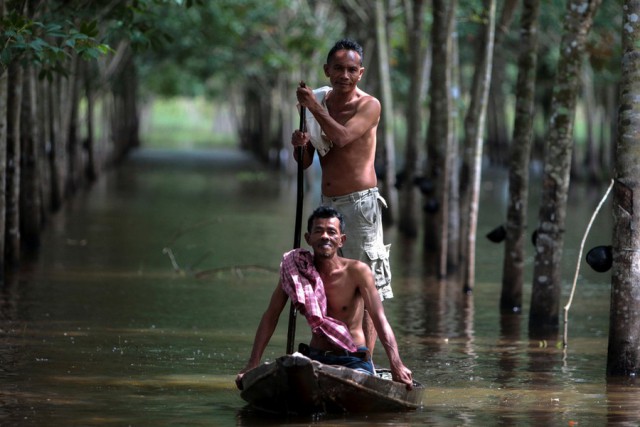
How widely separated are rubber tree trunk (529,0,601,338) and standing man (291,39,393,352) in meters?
3.56

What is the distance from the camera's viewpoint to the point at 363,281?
820cm

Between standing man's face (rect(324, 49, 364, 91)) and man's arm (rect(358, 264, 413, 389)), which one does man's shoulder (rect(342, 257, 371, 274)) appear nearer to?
man's arm (rect(358, 264, 413, 389))

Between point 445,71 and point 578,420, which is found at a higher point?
point 445,71

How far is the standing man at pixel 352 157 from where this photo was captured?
8406 mm

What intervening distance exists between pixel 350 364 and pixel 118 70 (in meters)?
35.9

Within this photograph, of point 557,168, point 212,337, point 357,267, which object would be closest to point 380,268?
point 357,267

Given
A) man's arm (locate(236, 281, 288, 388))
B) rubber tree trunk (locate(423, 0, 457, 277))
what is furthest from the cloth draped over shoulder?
rubber tree trunk (locate(423, 0, 457, 277))

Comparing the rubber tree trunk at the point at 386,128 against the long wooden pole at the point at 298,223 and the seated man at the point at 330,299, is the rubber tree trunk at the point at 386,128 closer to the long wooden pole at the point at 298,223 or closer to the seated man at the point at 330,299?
the long wooden pole at the point at 298,223

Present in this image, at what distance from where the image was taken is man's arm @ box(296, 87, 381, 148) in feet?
26.8

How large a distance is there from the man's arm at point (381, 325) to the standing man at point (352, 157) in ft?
1.09

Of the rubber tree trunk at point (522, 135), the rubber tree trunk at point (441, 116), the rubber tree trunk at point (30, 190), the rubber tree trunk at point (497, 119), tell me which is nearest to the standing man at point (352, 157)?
the rubber tree trunk at point (522, 135)

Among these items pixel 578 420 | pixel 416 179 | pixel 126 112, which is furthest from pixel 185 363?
pixel 126 112

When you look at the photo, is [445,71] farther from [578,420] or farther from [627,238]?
[578,420]

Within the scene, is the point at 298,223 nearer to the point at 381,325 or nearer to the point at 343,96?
the point at 381,325
